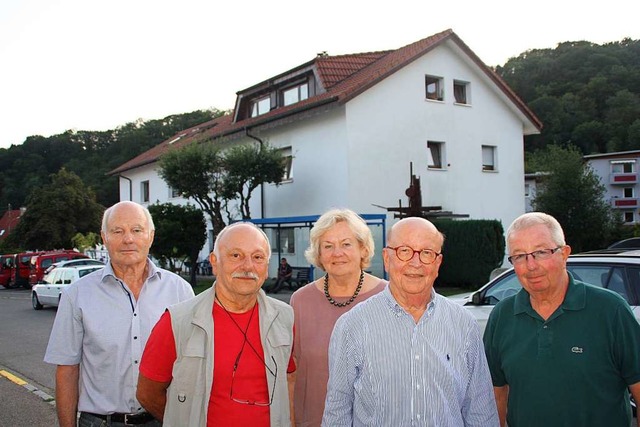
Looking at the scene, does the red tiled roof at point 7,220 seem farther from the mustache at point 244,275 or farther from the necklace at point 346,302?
the mustache at point 244,275

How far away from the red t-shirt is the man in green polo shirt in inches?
50.4

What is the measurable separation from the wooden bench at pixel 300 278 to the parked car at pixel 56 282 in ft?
22.6

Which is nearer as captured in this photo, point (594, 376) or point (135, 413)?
point (594, 376)

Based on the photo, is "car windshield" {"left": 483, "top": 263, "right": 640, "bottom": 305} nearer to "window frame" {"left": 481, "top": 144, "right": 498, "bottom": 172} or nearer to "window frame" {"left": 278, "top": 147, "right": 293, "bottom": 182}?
"window frame" {"left": 278, "top": 147, "right": 293, "bottom": 182}

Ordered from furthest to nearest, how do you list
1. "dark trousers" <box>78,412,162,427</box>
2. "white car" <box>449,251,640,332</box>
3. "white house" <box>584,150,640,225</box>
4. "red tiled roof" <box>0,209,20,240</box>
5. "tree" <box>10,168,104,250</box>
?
"red tiled roof" <box>0,209,20,240</box> < "white house" <box>584,150,640,225</box> < "tree" <box>10,168,104,250</box> < "white car" <box>449,251,640,332</box> < "dark trousers" <box>78,412,162,427</box>

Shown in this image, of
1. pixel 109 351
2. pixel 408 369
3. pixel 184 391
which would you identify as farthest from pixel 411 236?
pixel 109 351

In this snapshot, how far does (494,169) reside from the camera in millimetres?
26109

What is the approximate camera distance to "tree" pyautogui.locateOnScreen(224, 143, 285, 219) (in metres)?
22.8

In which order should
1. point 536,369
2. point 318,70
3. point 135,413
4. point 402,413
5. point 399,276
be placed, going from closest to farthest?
point 402,413 < point 399,276 < point 536,369 < point 135,413 < point 318,70

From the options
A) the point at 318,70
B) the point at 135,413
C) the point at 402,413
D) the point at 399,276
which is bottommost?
the point at 135,413

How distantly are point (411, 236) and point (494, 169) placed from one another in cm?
2469

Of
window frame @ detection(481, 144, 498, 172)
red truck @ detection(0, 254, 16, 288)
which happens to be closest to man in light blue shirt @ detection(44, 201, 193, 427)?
window frame @ detection(481, 144, 498, 172)

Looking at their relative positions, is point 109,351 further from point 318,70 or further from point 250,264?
point 318,70

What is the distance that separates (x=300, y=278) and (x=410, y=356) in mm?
19205
